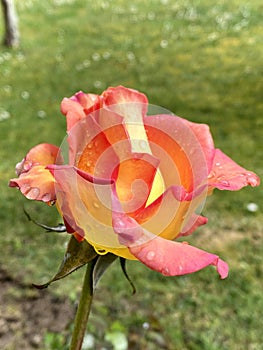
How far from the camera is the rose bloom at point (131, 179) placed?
1.57ft

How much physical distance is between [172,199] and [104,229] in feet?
0.22

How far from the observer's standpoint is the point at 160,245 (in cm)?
48

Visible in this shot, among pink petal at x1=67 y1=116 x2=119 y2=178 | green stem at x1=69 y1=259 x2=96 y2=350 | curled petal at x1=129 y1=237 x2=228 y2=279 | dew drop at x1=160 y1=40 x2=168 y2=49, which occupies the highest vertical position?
pink petal at x1=67 y1=116 x2=119 y2=178

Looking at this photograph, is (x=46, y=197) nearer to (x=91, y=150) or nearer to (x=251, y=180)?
(x=91, y=150)

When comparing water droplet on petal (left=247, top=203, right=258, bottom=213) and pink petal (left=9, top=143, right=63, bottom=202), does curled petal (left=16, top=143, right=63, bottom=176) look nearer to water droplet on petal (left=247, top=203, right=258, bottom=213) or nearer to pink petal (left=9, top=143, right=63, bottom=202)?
pink petal (left=9, top=143, right=63, bottom=202)

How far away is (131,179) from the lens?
54cm

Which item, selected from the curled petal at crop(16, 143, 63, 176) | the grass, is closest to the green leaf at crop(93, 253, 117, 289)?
the curled petal at crop(16, 143, 63, 176)

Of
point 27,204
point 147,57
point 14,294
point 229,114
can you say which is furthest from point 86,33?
point 14,294

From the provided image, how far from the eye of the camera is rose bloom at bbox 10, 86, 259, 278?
0.48 meters

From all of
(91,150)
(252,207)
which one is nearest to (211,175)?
(91,150)

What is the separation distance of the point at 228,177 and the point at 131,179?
11 centimetres

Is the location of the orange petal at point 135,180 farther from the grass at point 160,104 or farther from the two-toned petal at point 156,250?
the grass at point 160,104

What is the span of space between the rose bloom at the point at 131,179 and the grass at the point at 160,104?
1240 mm

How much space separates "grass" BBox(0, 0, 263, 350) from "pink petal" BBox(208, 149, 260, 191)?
3.96 feet
